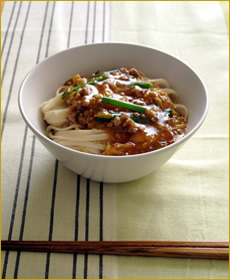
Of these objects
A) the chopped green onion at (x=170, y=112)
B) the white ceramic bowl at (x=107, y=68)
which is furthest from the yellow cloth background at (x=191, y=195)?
the chopped green onion at (x=170, y=112)

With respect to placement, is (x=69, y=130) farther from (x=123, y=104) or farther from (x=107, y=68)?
(x=107, y=68)

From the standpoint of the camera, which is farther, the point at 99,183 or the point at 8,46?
the point at 8,46

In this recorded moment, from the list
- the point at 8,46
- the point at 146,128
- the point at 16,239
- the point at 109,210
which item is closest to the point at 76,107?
the point at 146,128

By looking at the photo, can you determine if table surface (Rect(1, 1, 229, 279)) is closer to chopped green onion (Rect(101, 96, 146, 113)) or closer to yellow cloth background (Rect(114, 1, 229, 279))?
yellow cloth background (Rect(114, 1, 229, 279))

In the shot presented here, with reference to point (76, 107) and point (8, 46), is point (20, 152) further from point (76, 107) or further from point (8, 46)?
point (8, 46)

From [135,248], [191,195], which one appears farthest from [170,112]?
[135,248]

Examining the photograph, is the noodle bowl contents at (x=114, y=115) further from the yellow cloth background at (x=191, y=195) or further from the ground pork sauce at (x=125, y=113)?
the yellow cloth background at (x=191, y=195)
